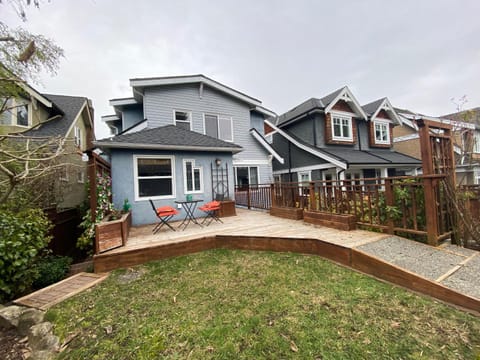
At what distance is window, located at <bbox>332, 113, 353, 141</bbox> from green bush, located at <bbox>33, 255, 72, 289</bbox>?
13.1 meters

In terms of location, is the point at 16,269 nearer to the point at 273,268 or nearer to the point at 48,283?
the point at 48,283

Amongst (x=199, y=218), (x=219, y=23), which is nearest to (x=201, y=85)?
(x=219, y=23)

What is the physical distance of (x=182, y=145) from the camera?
6867mm

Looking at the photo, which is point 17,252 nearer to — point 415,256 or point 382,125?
point 415,256

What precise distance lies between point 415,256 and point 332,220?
1.87m

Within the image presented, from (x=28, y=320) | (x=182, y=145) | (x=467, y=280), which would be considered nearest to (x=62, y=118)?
(x=182, y=145)

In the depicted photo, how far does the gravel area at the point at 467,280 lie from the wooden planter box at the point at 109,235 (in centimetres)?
547

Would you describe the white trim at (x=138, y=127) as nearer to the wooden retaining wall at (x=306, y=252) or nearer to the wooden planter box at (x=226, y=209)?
the wooden planter box at (x=226, y=209)

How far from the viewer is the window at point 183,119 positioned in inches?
403

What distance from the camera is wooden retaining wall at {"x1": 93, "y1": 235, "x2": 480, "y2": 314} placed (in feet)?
8.32

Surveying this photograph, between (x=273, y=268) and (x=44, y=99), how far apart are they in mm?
12829

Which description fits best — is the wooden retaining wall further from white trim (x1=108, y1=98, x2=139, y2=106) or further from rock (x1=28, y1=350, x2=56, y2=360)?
white trim (x1=108, y1=98, x2=139, y2=106)

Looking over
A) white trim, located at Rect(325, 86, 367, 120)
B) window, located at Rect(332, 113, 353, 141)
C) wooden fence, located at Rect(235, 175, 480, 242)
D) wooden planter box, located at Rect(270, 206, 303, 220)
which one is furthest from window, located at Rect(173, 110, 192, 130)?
window, located at Rect(332, 113, 353, 141)

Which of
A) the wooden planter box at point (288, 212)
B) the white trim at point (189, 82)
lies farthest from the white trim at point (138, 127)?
the wooden planter box at point (288, 212)
